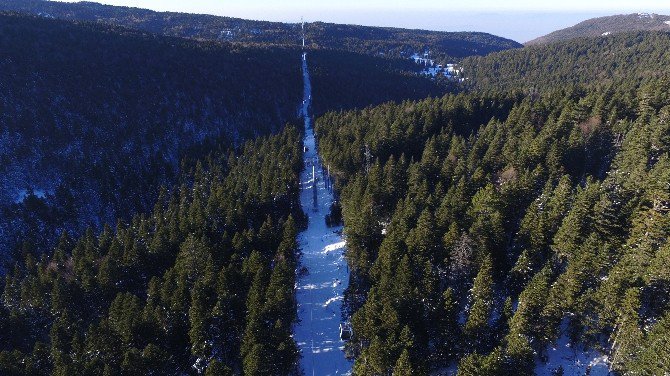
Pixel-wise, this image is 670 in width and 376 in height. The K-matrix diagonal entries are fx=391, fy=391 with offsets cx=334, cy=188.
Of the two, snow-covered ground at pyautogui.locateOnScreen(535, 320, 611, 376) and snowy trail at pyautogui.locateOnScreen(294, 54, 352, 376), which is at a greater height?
snow-covered ground at pyautogui.locateOnScreen(535, 320, 611, 376)

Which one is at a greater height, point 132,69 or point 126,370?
point 132,69

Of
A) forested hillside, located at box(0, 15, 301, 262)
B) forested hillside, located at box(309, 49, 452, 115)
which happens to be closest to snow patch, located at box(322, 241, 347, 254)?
forested hillside, located at box(0, 15, 301, 262)

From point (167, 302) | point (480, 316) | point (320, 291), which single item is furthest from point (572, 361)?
point (167, 302)

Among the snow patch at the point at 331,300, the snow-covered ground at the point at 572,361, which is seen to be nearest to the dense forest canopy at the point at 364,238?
the snow-covered ground at the point at 572,361

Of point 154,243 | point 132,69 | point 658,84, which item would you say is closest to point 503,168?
point 658,84

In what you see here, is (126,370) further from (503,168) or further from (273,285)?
(503,168)

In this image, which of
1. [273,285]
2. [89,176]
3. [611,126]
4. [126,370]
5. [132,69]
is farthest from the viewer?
[132,69]

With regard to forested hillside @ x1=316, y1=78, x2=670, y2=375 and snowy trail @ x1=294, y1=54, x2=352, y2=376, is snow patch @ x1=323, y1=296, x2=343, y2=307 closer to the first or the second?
snowy trail @ x1=294, y1=54, x2=352, y2=376
